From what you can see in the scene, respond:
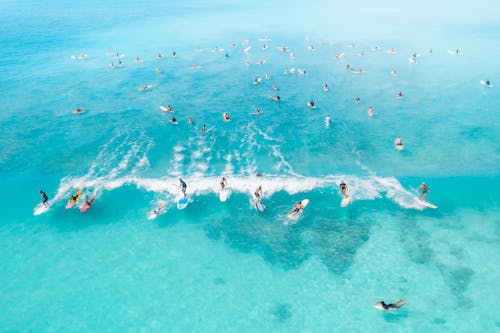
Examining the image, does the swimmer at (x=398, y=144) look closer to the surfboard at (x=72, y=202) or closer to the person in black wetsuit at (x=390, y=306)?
the person in black wetsuit at (x=390, y=306)

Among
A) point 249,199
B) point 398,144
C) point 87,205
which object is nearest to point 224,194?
point 249,199

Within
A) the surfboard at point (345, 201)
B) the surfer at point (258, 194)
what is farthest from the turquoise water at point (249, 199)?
the surfer at point (258, 194)

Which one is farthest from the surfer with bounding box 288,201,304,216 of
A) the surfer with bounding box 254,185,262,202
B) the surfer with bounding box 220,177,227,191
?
the surfer with bounding box 220,177,227,191

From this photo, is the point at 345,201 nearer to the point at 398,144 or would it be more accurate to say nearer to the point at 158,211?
the point at 398,144

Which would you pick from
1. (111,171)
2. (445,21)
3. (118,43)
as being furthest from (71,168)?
(445,21)

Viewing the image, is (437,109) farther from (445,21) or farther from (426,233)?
(445,21)

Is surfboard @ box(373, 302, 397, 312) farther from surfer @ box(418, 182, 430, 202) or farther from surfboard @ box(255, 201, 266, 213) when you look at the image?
surfer @ box(418, 182, 430, 202)
